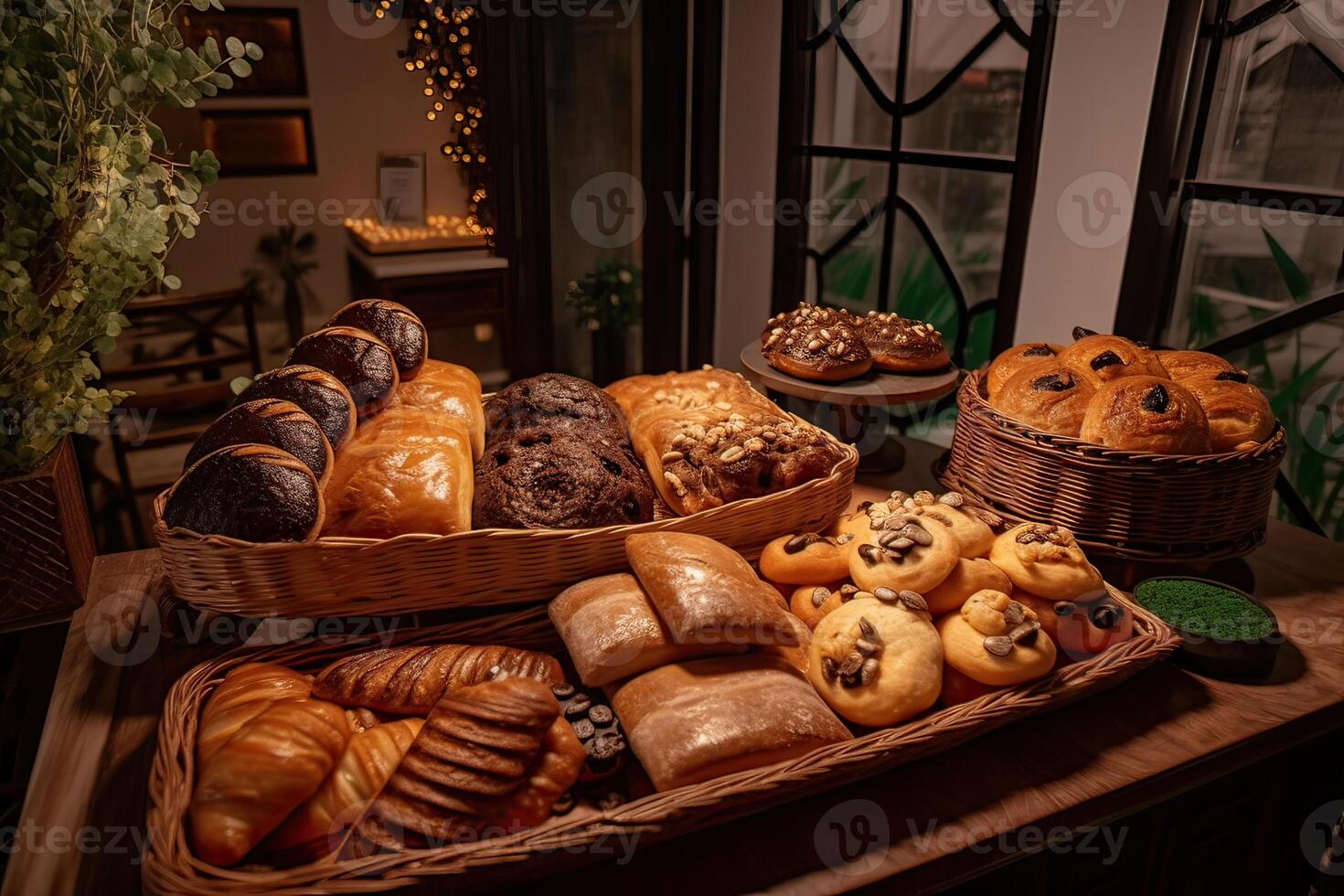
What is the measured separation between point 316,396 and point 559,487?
0.45 metres

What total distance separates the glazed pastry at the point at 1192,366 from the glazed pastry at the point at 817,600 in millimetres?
831

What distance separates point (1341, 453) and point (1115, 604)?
942 millimetres

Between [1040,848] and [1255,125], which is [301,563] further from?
[1255,125]

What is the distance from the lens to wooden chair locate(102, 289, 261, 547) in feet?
10.1

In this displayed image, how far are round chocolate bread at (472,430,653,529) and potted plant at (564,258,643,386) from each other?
194 centimetres

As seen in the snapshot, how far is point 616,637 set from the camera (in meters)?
1.18

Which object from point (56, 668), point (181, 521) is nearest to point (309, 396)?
point (181, 521)

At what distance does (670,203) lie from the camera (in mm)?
3484

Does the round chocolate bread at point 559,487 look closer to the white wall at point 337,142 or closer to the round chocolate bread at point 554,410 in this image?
the round chocolate bread at point 554,410

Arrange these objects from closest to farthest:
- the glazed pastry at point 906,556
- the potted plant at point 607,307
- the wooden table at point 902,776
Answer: the wooden table at point 902,776, the glazed pastry at point 906,556, the potted plant at point 607,307

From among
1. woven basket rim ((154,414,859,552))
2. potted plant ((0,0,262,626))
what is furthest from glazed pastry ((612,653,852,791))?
potted plant ((0,0,262,626))

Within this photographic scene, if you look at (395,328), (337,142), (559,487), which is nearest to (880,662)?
(559,487)

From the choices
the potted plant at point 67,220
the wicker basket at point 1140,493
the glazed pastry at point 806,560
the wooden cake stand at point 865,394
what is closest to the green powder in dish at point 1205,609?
the wicker basket at point 1140,493

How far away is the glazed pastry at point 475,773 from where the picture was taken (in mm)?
947
